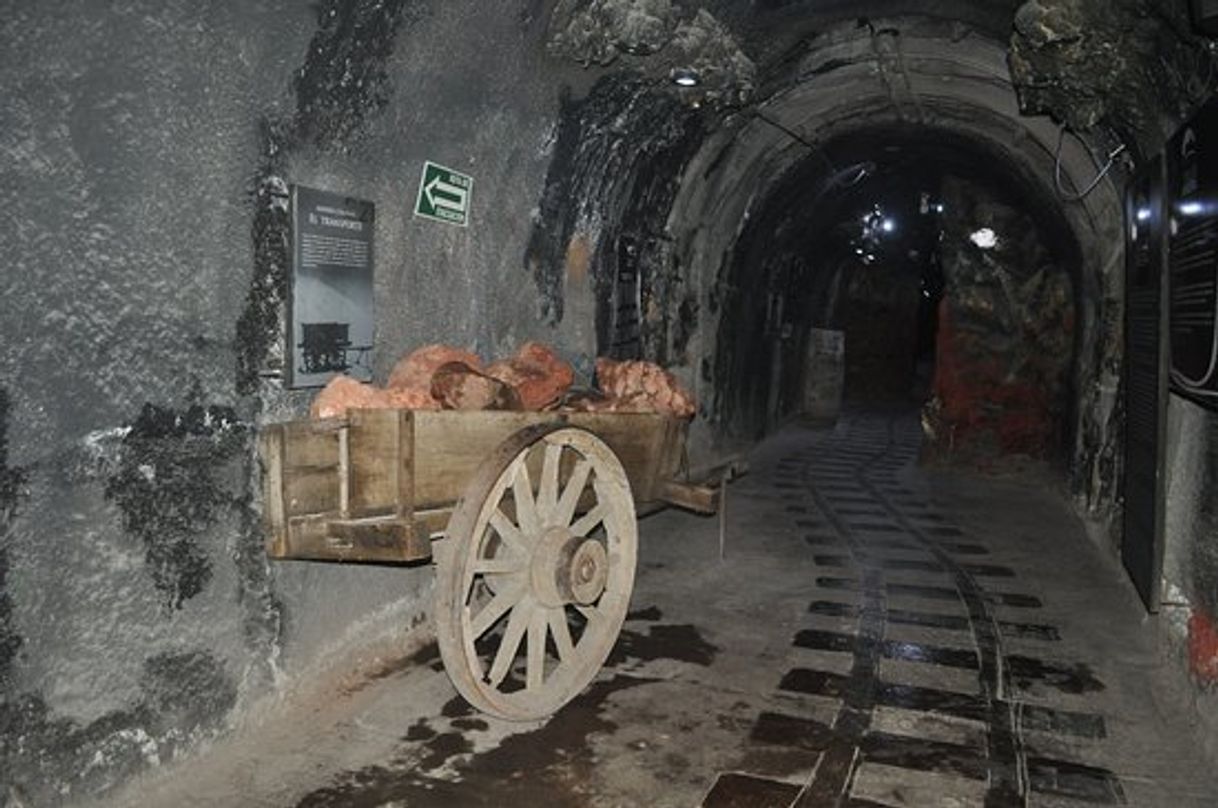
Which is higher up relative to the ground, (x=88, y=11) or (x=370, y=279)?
(x=88, y=11)

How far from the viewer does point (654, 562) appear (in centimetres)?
734

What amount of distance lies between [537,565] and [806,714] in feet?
5.03

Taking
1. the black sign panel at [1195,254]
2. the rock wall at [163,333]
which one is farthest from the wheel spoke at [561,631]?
the black sign panel at [1195,254]

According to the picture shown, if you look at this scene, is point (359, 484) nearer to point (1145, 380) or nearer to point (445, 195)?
point (445, 195)

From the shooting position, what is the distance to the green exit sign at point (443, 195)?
4.94 metres

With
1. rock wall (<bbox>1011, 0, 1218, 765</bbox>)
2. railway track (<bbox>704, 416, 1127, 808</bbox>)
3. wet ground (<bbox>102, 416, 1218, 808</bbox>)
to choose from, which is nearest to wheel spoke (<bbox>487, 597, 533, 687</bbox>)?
wet ground (<bbox>102, 416, 1218, 808</bbox>)

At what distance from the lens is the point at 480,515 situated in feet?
11.9

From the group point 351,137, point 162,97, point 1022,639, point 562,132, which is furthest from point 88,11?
point 1022,639

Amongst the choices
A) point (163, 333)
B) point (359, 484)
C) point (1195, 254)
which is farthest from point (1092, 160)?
point (163, 333)

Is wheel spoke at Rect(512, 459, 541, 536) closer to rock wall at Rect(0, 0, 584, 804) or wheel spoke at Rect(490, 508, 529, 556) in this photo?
wheel spoke at Rect(490, 508, 529, 556)

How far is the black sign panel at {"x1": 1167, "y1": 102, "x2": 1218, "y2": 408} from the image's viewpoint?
384 centimetres

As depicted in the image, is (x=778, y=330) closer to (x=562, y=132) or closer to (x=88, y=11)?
(x=562, y=132)

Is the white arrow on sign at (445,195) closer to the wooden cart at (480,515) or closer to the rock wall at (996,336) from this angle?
the wooden cart at (480,515)

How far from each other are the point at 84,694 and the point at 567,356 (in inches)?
169
